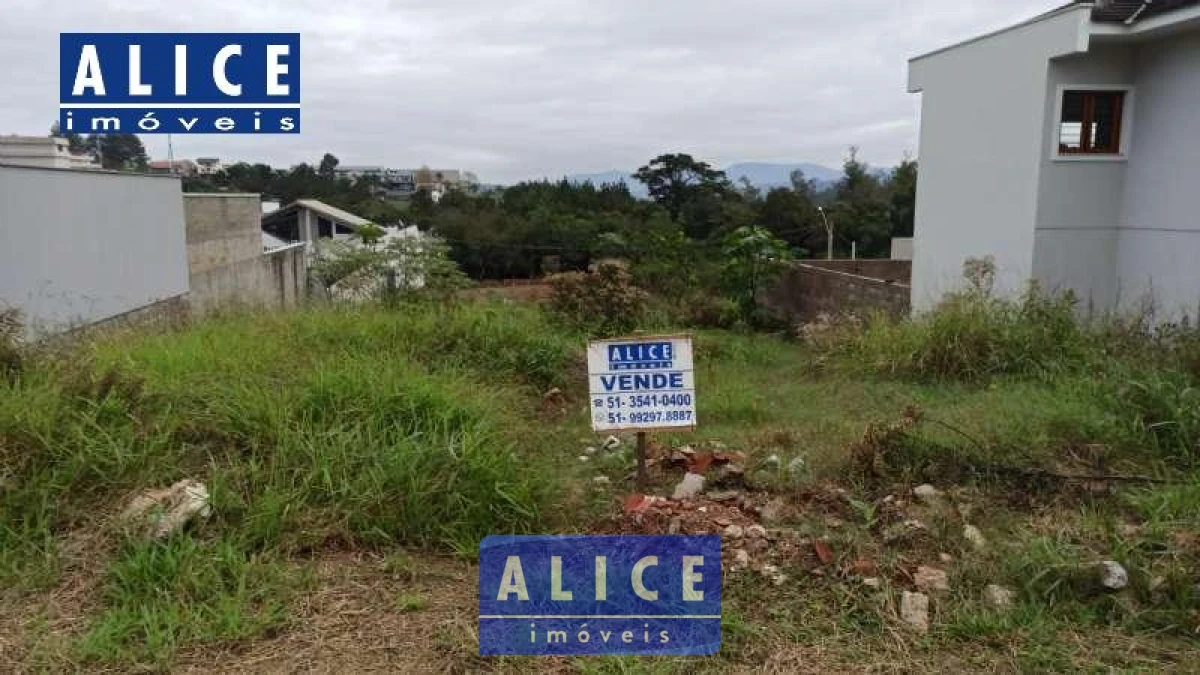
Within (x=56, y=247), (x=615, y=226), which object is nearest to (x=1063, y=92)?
(x=56, y=247)

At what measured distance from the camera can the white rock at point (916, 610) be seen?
8.80 feet

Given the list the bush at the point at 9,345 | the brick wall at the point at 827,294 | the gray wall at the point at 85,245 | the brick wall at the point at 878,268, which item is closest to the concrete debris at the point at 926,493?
the bush at the point at 9,345

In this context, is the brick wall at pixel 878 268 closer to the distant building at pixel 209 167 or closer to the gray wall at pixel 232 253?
the gray wall at pixel 232 253

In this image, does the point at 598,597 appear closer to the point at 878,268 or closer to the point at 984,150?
the point at 984,150

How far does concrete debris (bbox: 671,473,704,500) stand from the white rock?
1150 mm

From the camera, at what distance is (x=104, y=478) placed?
10.8 ft

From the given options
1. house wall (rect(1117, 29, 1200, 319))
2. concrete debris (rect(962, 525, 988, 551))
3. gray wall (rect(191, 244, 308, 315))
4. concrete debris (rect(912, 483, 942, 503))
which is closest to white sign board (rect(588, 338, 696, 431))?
concrete debris (rect(912, 483, 942, 503))

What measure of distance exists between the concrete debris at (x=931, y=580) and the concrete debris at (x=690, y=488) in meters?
1.08

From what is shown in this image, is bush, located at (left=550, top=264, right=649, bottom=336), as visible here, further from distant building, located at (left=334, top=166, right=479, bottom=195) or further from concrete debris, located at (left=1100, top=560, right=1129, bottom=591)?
distant building, located at (left=334, top=166, right=479, bottom=195)

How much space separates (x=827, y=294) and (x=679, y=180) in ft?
94.7

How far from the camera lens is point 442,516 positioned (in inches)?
129

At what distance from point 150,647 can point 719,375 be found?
6344 millimetres

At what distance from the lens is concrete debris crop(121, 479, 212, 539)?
3.02m

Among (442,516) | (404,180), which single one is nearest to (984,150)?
(442,516)
